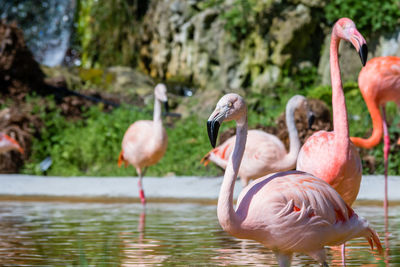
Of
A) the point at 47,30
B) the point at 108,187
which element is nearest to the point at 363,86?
the point at 108,187

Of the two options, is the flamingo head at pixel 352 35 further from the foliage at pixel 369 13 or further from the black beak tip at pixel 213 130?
the foliage at pixel 369 13

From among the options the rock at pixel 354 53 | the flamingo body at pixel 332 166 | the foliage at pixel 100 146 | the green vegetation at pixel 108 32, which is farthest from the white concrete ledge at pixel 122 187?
the green vegetation at pixel 108 32

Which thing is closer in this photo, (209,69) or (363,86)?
(363,86)

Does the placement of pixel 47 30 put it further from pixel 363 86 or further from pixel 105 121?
pixel 363 86

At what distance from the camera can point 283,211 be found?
361cm

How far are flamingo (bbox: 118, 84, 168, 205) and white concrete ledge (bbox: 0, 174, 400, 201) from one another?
0.29 metres

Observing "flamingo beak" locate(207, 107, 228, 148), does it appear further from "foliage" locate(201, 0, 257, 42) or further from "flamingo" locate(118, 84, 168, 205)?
"foliage" locate(201, 0, 257, 42)

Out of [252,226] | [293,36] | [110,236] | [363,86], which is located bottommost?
[110,236]

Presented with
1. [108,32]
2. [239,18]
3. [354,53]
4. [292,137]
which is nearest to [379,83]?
[292,137]

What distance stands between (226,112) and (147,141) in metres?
5.59

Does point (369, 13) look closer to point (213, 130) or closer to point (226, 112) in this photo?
point (226, 112)

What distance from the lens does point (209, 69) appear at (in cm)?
1571

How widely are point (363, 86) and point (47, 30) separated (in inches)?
483

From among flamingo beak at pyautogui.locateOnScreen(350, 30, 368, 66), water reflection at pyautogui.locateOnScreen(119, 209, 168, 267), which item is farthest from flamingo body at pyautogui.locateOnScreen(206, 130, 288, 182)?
flamingo beak at pyautogui.locateOnScreen(350, 30, 368, 66)
